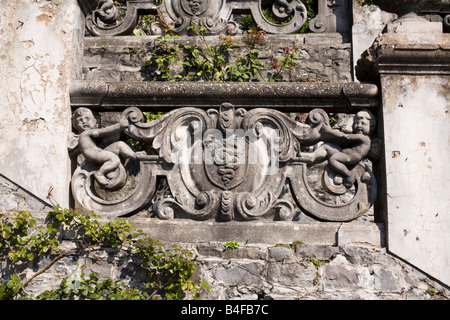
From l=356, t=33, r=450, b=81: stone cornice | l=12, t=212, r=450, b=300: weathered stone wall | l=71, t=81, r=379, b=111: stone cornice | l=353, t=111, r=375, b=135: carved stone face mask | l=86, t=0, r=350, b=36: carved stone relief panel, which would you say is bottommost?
l=12, t=212, r=450, b=300: weathered stone wall

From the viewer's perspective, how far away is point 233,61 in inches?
278

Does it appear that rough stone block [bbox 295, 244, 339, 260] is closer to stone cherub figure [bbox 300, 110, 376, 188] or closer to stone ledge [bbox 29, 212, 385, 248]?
stone ledge [bbox 29, 212, 385, 248]

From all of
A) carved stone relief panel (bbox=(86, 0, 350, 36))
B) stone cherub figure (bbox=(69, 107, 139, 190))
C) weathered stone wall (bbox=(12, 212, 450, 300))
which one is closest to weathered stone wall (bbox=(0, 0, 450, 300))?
weathered stone wall (bbox=(12, 212, 450, 300))

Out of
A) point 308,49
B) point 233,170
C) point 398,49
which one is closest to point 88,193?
point 233,170

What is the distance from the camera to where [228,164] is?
14.2 ft

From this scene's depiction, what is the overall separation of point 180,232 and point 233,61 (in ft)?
10.6

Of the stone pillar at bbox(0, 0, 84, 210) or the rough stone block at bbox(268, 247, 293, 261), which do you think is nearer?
the rough stone block at bbox(268, 247, 293, 261)

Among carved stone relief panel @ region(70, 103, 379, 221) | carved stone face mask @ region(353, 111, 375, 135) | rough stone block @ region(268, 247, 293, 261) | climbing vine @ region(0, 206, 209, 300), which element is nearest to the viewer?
climbing vine @ region(0, 206, 209, 300)

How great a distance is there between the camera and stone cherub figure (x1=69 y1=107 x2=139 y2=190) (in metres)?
4.39

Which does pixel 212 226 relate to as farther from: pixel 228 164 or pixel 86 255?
pixel 86 255

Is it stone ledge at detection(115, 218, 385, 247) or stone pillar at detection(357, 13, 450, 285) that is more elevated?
stone pillar at detection(357, 13, 450, 285)

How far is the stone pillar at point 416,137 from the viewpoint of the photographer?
4.14 m

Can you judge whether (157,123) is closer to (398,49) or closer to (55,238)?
(55,238)
